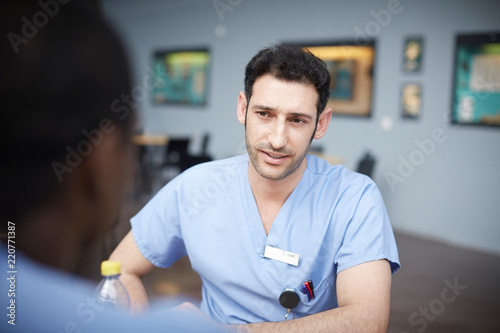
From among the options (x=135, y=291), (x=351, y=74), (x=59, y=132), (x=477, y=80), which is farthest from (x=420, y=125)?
(x=59, y=132)

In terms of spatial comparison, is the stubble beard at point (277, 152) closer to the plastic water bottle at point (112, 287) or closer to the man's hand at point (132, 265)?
the man's hand at point (132, 265)

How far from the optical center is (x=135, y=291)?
1.58 m

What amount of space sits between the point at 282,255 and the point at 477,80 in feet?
15.7

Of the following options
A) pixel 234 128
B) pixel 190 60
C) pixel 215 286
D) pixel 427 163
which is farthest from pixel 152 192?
pixel 215 286

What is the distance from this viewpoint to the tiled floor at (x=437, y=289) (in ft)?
11.2

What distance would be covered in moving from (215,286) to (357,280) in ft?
1.50

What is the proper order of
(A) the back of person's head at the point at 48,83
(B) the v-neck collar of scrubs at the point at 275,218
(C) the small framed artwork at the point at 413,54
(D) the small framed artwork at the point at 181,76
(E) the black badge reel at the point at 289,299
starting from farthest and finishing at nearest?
(D) the small framed artwork at the point at 181,76 < (C) the small framed artwork at the point at 413,54 < (B) the v-neck collar of scrubs at the point at 275,218 < (E) the black badge reel at the point at 289,299 < (A) the back of person's head at the point at 48,83

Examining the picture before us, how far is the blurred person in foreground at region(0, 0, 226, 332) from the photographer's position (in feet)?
1.62

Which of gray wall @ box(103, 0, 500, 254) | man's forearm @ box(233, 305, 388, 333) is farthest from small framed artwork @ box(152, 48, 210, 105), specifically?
man's forearm @ box(233, 305, 388, 333)

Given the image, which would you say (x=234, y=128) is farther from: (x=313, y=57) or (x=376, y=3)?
(x=313, y=57)

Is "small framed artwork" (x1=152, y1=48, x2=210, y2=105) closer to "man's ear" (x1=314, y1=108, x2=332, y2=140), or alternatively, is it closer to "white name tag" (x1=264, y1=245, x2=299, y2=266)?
"man's ear" (x1=314, y1=108, x2=332, y2=140)

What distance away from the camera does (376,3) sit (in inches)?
242

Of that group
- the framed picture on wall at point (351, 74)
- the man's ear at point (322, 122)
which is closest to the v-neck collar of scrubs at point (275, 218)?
the man's ear at point (322, 122)

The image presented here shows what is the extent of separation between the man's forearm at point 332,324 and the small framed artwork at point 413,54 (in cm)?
504
